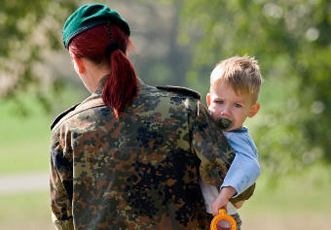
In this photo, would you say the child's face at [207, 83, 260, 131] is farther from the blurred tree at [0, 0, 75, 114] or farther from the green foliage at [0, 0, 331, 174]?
the blurred tree at [0, 0, 75, 114]

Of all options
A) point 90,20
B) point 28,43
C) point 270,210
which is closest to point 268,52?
point 28,43

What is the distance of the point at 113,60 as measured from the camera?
2656 millimetres

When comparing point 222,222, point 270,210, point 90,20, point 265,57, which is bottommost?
point 222,222

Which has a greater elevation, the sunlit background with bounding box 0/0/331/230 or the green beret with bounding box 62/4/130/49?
the sunlit background with bounding box 0/0/331/230

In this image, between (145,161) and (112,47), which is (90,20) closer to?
(112,47)

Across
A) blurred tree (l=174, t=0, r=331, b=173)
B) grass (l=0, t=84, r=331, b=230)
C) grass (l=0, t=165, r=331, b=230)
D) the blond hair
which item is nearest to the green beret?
the blond hair

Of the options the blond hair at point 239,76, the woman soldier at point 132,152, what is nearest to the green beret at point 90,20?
the woman soldier at point 132,152

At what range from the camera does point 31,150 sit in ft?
105

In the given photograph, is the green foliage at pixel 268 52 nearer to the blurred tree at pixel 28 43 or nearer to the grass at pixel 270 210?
the blurred tree at pixel 28 43

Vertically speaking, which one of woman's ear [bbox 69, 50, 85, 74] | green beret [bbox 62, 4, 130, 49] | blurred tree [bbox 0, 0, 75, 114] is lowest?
woman's ear [bbox 69, 50, 85, 74]

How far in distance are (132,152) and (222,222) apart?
0.41m

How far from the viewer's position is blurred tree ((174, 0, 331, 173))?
8078mm

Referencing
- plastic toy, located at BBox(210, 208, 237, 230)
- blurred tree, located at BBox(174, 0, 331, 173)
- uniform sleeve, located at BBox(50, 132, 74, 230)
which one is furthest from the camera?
blurred tree, located at BBox(174, 0, 331, 173)

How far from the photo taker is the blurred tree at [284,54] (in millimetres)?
8078
